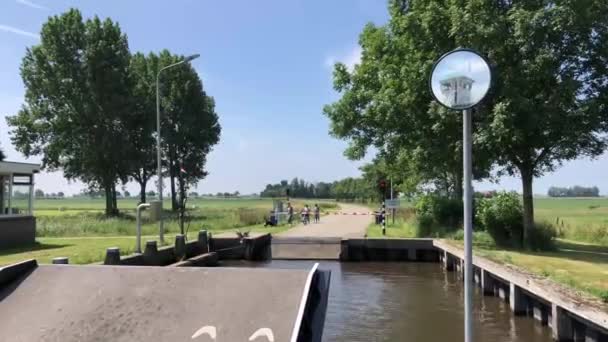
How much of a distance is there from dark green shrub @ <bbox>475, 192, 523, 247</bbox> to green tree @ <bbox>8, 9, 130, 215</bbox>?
36241 millimetres

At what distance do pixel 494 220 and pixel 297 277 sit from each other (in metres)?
15.1

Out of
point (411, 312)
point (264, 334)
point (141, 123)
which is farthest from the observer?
point (141, 123)

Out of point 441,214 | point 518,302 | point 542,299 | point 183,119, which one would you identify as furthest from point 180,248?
point 183,119

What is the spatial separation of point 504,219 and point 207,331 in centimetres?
1591

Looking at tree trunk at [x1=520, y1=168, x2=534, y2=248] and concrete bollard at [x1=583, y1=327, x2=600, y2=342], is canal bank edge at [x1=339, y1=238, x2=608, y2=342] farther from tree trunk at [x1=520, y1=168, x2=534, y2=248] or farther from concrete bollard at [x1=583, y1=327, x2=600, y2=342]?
tree trunk at [x1=520, y1=168, x2=534, y2=248]

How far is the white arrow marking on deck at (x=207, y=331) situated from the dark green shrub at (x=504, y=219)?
15620mm

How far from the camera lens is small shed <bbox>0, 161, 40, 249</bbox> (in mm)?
20141

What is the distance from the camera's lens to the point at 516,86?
1666cm

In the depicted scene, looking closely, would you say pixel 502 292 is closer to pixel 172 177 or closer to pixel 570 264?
pixel 570 264

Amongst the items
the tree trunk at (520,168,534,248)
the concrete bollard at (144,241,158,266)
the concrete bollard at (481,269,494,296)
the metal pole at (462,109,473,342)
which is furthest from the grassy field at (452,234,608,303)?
the concrete bollard at (144,241,158,266)

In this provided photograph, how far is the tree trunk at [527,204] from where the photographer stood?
719 inches

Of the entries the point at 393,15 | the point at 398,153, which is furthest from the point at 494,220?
the point at 393,15

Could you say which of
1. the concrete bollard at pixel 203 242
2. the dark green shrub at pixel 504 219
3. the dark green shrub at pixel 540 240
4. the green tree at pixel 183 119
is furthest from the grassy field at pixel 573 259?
the green tree at pixel 183 119

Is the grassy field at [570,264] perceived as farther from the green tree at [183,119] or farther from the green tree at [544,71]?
the green tree at [183,119]
